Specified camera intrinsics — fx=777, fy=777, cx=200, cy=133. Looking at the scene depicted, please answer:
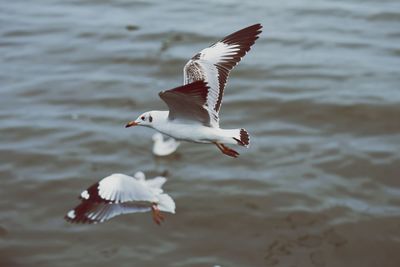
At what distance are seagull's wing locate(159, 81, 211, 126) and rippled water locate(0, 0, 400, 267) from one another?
11.6 ft

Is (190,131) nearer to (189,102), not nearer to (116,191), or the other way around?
(189,102)

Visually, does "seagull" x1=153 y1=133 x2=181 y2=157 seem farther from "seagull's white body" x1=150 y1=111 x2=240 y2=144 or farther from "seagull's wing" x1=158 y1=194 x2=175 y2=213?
"seagull's white body" x1=150 y1=111 x2=240 y2=144

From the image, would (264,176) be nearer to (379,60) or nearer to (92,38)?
(379,60)

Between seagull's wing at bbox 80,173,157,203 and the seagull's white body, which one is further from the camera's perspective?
seagull's wing at bbox 80,173,157,203

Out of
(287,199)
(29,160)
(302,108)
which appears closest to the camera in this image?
(287,199)

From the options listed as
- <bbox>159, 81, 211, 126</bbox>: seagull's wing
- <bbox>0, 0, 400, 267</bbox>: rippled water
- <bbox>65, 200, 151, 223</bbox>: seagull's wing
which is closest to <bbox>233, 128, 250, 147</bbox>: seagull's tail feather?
<bbox>159, 81, 211, 126</bbox>: seagull's wing

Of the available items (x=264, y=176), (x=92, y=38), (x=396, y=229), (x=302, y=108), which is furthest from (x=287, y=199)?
(x=92, y=38)

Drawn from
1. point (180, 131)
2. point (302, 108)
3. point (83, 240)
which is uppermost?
point (180, 131)

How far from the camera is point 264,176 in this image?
36.6 feet

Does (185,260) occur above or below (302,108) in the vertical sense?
below

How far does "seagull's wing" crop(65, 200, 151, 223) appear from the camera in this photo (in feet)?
25.5

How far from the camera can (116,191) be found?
24.1 feet

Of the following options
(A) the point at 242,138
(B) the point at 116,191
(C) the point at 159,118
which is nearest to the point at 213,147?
(B) the point at 116,191

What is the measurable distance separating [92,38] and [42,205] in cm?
588
